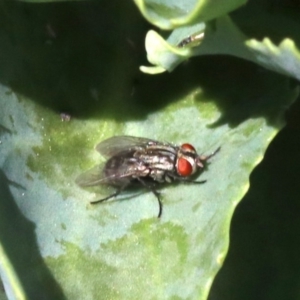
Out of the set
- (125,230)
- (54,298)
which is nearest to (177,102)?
(125,230)

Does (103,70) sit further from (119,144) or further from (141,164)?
(141,164)

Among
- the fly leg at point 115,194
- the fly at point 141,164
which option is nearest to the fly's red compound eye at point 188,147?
the fly at point 141,164

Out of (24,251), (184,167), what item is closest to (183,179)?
(184,167)

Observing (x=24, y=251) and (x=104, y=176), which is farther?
(x=104, y=176)

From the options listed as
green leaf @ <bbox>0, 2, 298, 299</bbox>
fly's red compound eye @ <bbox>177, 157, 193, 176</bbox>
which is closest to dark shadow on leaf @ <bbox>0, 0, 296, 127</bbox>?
green leaf @ <bbox>0, 2, 298, 299</bbox>

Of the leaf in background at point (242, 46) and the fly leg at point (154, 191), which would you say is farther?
the fly leg at point (154, 191)

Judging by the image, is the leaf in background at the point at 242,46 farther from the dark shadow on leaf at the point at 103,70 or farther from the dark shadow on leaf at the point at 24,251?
the dark shadow on leaf at the point at 24,251
